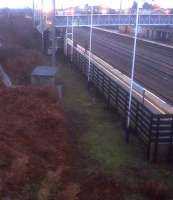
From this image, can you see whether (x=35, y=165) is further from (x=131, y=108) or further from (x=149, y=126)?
(x=131, y=108)

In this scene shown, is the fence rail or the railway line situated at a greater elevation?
the fence rail

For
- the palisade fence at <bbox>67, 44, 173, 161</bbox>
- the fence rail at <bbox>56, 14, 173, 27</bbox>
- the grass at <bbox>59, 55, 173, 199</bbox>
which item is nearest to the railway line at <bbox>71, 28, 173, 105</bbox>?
the fence rail at <bbox>56, 14, 173, 27</bbox>

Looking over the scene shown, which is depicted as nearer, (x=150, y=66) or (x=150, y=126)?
(x=150, y=126)

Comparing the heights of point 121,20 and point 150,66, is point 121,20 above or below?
above

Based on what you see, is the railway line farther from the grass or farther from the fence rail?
the grass

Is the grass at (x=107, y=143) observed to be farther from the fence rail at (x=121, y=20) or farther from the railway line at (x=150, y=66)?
the fence rail at (x=121, y=20)

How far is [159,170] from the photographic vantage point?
1168 cm

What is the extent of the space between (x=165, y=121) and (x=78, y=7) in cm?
6371

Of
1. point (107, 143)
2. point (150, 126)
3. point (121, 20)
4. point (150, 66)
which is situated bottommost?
point (150, 66)

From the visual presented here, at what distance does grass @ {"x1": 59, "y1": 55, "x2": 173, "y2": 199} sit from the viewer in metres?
11.4

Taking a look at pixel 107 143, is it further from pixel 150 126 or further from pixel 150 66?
pixel 150 66

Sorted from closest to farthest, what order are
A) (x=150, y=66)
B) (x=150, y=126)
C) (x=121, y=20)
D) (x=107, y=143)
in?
1. (x=150, y=126)
2. (x=107, y=143)
3. (x=150, y=66)
4. (x=121, y=20)

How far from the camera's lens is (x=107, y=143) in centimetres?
1383

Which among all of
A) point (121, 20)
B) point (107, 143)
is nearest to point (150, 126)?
point (107, 143)
